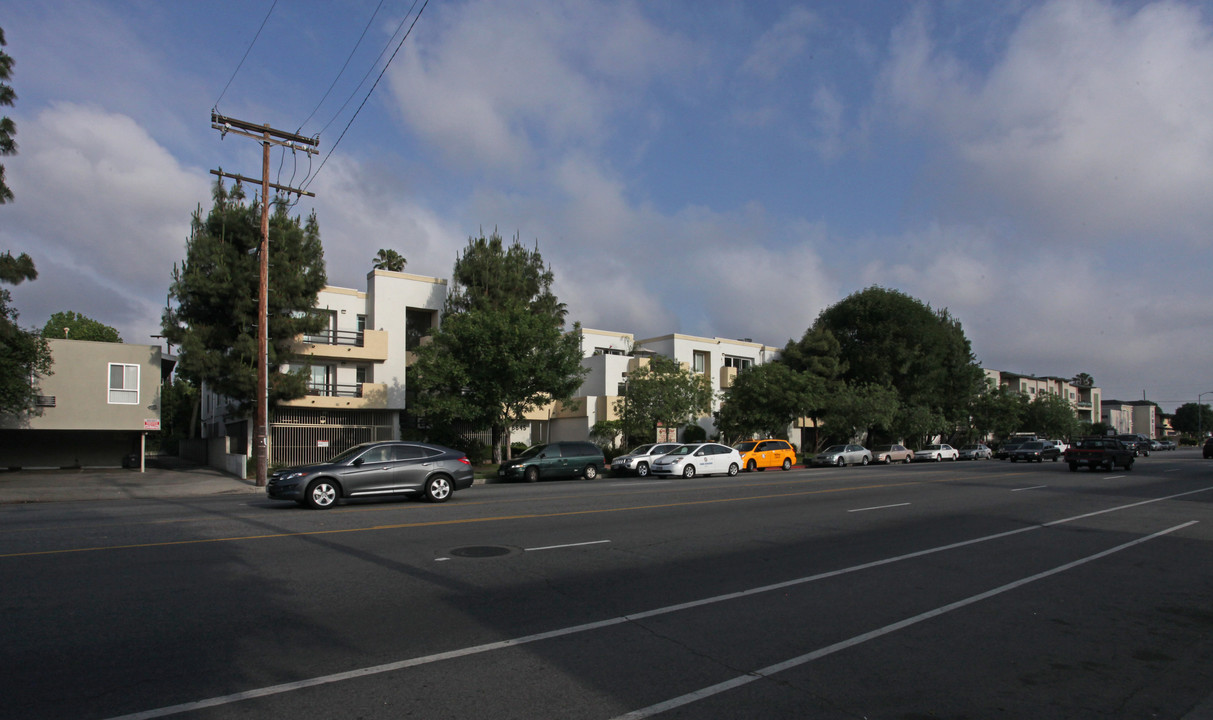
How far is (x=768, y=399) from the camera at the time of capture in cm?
4416

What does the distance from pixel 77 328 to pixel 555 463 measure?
60025 mm

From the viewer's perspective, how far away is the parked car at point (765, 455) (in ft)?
119

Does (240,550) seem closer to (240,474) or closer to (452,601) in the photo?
(452,601)

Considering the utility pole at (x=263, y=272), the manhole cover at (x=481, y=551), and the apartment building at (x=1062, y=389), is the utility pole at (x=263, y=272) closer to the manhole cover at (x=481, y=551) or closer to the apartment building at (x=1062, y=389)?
the manhole cover at (x=481, y=551)

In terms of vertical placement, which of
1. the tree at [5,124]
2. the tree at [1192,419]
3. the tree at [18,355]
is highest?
the tree at [5,124]

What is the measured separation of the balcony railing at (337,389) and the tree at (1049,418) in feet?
219

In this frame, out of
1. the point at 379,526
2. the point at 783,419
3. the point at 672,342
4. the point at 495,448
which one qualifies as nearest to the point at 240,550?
the point at 379,526

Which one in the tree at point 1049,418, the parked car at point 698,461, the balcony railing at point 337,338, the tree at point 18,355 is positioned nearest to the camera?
the tree at point 18,355

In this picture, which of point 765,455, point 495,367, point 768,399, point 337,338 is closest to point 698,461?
point 765,455

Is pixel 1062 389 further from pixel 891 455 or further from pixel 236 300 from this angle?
pixel 236 300

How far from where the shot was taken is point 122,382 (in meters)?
33.1

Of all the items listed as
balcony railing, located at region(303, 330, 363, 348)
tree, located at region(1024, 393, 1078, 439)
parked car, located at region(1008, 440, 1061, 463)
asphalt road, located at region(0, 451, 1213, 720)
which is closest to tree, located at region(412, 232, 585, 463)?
balcony railing, located at region(303, 330, 363, 348)

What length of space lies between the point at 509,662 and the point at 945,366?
67.2 m

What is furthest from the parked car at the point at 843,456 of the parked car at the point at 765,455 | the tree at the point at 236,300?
the tree at the point at 236,300
